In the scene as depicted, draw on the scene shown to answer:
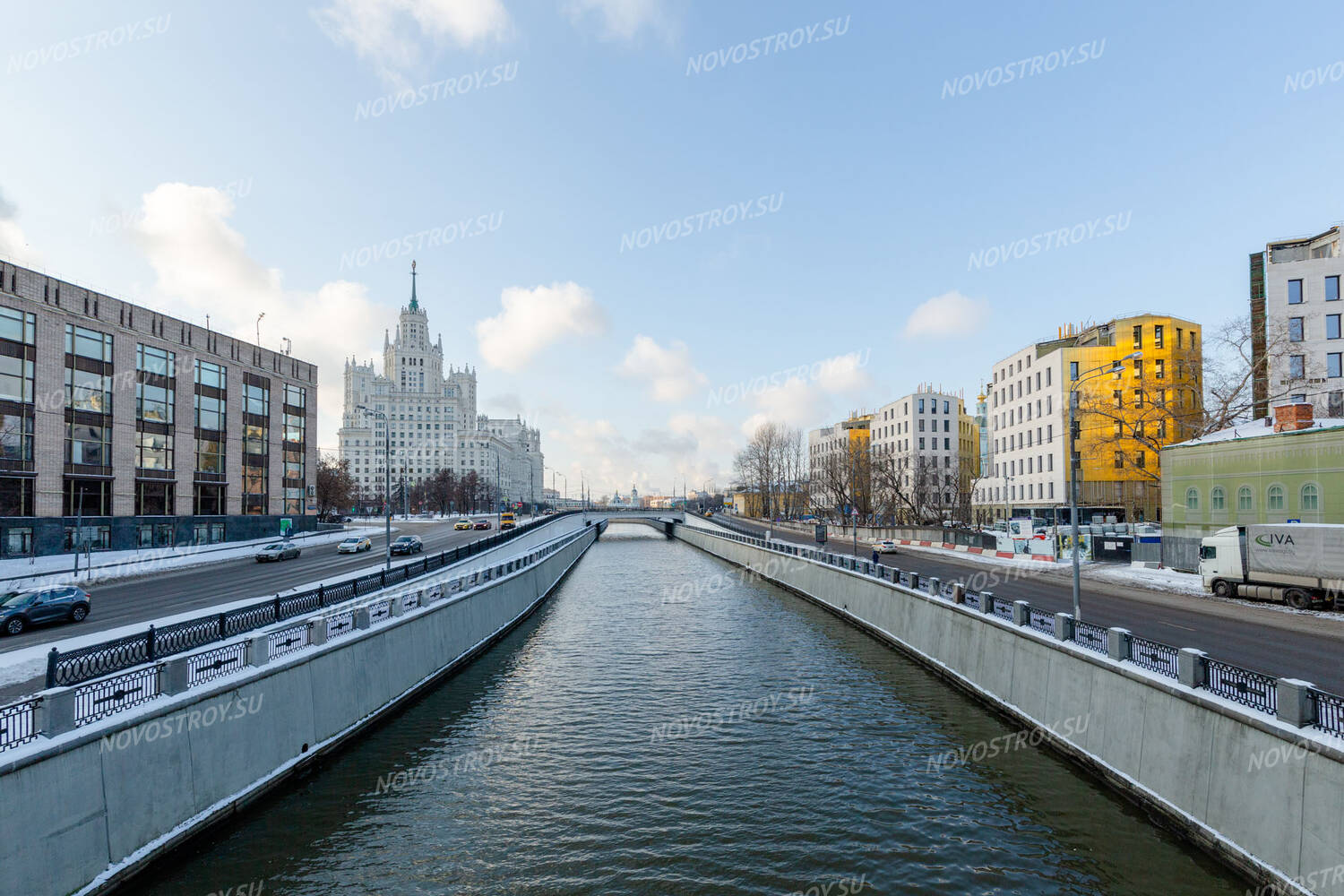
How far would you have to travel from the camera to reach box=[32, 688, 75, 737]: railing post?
10172 mm

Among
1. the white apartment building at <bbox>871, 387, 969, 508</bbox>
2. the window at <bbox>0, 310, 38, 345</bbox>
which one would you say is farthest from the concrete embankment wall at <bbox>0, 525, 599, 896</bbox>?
the white apartment building at <bbox>871, 387, 969, 508</bbox>

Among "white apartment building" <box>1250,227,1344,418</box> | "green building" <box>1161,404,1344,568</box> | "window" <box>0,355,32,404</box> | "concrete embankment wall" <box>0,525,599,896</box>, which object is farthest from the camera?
"white apartment building" <box>1250,227,1344,418</box>

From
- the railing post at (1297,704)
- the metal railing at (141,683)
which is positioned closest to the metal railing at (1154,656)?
the railing post at (1297,704)

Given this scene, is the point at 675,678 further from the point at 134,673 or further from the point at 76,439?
the point at 76,439

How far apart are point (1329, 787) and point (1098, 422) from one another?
73.6 m

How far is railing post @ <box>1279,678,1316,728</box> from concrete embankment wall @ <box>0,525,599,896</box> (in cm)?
1857

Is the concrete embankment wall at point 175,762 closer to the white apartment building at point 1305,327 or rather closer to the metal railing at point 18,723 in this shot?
the metal railing at point 18,723

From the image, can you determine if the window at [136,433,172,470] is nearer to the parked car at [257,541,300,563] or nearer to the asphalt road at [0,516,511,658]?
the asphalt road at [0,516,511,658]

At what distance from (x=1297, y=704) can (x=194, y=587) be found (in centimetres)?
4042

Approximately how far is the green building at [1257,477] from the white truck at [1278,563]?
16.1 feet

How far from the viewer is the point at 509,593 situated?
116 feet

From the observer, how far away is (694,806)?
14.5 metres

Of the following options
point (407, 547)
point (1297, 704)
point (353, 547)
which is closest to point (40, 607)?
point (407, 547)

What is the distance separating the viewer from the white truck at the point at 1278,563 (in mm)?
25469
